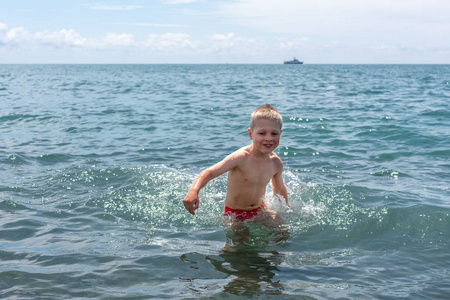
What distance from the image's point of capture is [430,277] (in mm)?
3893

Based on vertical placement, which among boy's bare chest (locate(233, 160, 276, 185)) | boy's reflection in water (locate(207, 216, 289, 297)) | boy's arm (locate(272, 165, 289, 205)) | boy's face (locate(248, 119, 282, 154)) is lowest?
boy's reflection in water (locate(207, 216, 289, 297))

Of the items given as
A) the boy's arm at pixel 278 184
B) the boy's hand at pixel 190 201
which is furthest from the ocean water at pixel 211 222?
the boy's hand at pixel 190 201

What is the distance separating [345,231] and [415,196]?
1779 mm

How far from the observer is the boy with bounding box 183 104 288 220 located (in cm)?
476

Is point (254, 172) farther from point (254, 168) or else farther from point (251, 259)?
point (251, 259)

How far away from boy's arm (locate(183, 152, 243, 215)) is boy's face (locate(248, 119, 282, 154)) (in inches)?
14.6

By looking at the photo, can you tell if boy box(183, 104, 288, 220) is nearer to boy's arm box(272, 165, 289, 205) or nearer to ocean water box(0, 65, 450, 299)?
boy's arm box(272, 165, 289, 205)

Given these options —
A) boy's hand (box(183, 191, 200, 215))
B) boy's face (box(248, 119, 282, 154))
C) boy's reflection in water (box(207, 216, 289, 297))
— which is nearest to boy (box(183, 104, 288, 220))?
boy's face (box(248, 119, 282, 154))

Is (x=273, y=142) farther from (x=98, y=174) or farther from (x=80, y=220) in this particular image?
(x=98, y=174)

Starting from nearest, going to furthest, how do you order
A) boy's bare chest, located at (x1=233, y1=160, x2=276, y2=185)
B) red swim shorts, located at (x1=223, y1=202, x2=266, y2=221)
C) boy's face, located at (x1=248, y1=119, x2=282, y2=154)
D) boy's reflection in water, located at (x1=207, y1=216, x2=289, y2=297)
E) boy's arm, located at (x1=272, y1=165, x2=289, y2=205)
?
boy's reflection in water, located at (x1=207, y1=216, x2=289, y2=297) < boy's face, located at (x1=248, y1=119, x2=282, y2=154) < boy's bare chest, located at (x1=233, y1=160, x2=276, y2=185) < red swim shorts, located at (x1=223, y1=202, x2=266, y2=221) < boy's arm, located at (x1=272, y1=165, x2=289, y2=205)

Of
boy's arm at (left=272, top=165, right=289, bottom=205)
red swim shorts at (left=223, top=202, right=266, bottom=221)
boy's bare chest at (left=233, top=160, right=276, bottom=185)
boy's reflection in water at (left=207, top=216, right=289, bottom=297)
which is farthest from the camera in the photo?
boy's arm at (left=272, top=165, right=289, bottom=205)

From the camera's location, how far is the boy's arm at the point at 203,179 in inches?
162

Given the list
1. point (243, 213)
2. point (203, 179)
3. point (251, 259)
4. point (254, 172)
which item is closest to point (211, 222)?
point (243, 213)

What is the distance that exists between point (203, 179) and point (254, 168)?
35.6 inches
